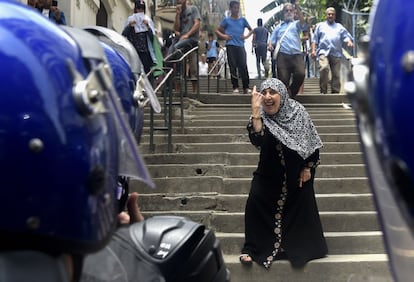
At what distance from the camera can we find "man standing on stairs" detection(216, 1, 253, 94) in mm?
10023

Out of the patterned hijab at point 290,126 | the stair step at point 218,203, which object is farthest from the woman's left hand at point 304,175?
the stair step at point 218,203

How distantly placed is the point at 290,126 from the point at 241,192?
1.67m

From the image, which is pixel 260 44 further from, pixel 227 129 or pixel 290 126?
pixel 290 126

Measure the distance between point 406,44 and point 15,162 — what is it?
0.73m

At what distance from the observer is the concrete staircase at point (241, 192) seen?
18.5ft

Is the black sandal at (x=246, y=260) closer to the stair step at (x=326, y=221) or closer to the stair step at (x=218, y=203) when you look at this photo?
the stair step at (x=326, y=221)

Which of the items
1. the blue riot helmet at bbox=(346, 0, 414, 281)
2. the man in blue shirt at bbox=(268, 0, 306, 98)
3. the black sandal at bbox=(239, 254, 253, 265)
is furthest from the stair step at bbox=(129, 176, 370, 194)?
the blue riot helmet at bbox=(346, 0, 414, 281)

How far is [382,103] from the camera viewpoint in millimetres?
1091

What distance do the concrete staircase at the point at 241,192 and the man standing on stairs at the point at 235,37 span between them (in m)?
1.49

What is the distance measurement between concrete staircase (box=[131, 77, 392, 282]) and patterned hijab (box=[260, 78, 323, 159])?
875 mm

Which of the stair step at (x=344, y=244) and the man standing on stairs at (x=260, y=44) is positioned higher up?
the man standing on stairs at (x=260, y=44)

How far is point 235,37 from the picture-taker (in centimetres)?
1002

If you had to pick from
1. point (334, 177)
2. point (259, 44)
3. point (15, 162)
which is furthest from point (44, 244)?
point (259, 44)

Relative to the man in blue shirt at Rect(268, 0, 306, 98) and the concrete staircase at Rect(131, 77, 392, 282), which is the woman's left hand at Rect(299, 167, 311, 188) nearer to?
the concrete staircase at Rect(131, 77, 392, 282)
